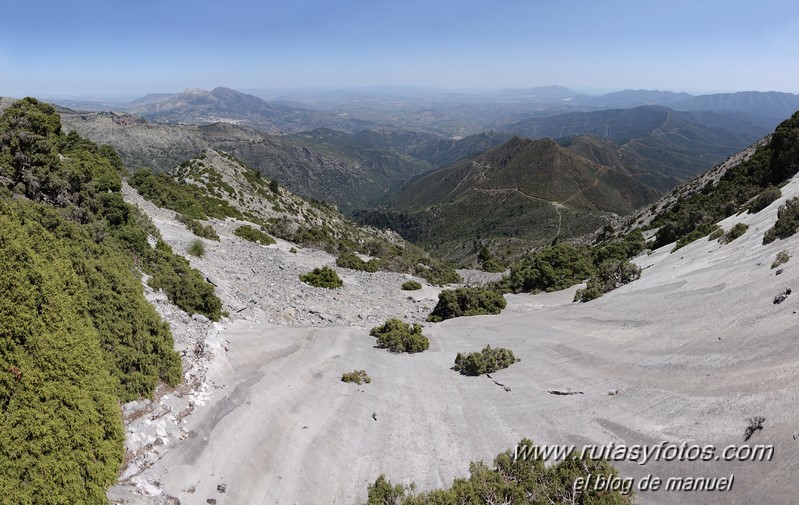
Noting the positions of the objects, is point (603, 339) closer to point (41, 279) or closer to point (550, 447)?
point (550, 447)

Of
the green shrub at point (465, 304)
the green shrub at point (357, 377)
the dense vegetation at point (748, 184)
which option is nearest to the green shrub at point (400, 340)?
the green shrub at point (357, 377)

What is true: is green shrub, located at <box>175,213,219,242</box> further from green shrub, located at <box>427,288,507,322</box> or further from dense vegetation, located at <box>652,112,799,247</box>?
dense vegetation, located at <box>652,112,799,247</box>

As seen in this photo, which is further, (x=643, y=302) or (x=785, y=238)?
(x=643, y=302)

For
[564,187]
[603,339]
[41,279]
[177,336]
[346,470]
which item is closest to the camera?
[41,279]

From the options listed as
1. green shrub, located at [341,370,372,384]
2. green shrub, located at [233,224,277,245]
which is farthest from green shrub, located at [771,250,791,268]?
green shrub, located at [233,224,277,245]

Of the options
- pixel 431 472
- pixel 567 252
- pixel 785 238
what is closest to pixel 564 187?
pixel 567 252

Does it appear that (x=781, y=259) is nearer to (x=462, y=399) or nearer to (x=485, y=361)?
(x=485, y=361)

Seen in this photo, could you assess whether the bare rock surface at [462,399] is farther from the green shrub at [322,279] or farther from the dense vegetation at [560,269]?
the dense vegetation at [560,269]
